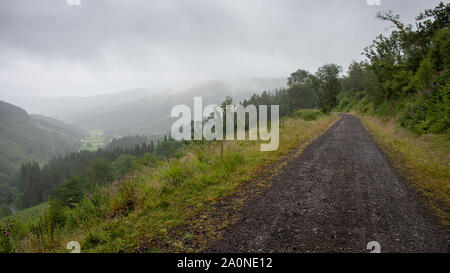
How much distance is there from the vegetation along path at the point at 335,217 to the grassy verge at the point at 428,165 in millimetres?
276

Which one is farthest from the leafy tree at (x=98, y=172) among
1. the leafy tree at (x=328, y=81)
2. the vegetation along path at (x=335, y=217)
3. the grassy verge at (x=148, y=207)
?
the vegetation along path at (x=335, y=217)

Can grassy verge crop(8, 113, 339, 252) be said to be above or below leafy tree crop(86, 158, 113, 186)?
above

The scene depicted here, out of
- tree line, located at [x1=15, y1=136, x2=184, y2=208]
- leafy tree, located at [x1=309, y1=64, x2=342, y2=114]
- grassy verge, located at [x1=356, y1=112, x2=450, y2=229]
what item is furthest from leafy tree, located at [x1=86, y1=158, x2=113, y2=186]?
grassy verge, located at [x1=356, y1=112, x2=450, y2=229]

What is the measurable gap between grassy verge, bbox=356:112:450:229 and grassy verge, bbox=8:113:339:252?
12.1ft

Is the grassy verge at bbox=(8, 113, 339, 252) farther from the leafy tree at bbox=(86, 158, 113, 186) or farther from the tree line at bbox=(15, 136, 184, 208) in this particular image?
the leafy tree at bbox=(86, 158, 113, 186)

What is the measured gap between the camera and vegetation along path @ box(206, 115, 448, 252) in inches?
106

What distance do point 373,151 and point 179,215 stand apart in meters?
8.30

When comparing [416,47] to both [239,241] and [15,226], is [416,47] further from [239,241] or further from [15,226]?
[15,226]

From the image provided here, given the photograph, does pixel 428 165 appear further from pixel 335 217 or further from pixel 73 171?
pixel 73 171

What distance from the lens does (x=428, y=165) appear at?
630 centimetres

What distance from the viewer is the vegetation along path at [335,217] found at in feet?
8.83

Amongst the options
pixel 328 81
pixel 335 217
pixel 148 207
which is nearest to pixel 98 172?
pixel 328 81

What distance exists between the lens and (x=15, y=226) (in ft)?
13.0
